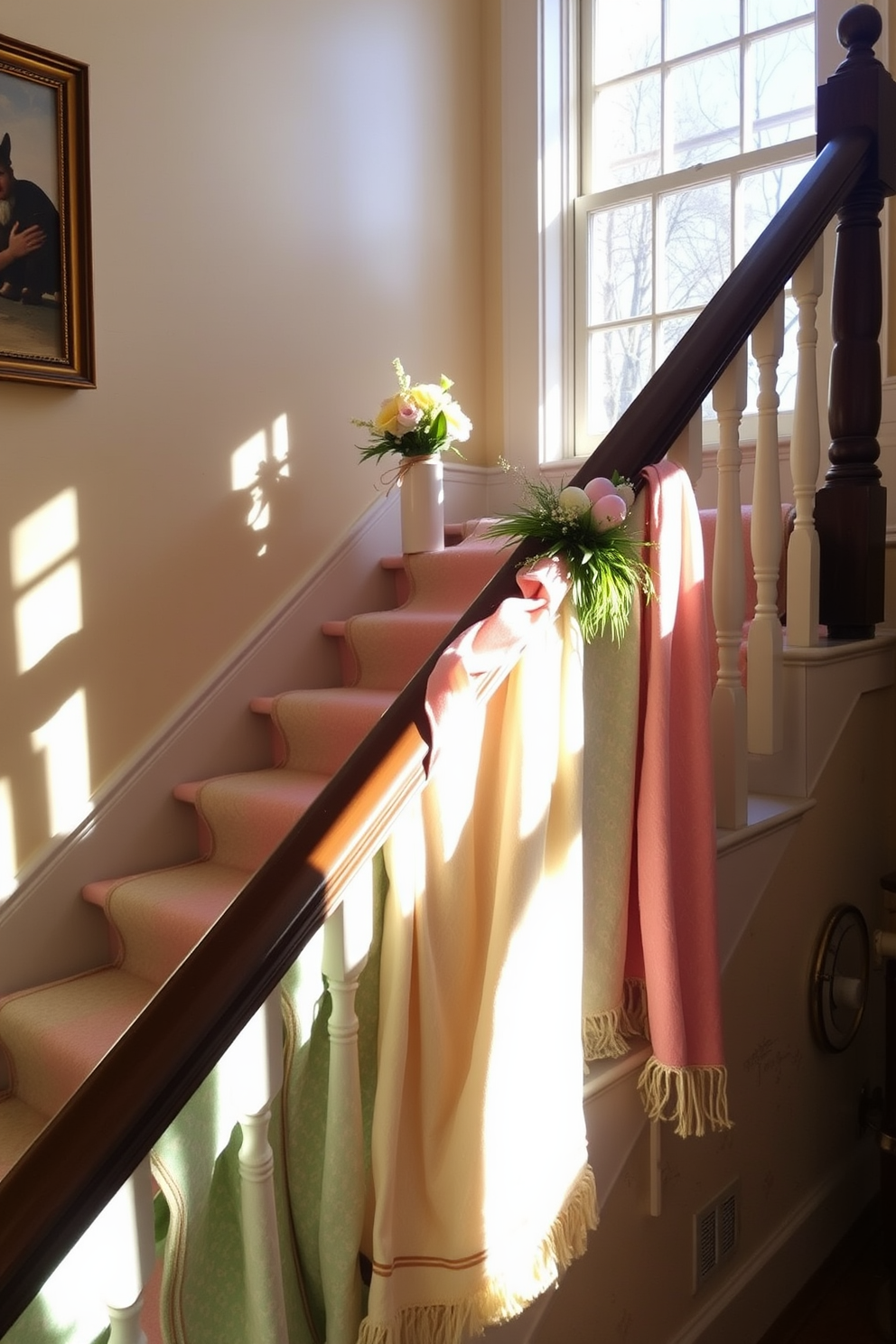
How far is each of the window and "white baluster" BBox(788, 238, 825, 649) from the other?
1503 mm

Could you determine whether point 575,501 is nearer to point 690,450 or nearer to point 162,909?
point 690,450

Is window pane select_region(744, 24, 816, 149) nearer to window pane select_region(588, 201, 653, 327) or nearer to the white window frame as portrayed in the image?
window pane select_region(588, 201, 653, 327)

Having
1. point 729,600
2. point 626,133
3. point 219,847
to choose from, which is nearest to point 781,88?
point 626,133

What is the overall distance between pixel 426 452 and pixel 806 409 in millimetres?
1387

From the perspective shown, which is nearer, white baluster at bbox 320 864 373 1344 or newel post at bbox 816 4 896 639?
white baluster at bbox 320 864 373 1344

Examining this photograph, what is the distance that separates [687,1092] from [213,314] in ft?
8.01

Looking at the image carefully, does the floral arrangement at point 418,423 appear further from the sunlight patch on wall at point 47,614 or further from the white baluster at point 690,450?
the white baluster at point 690,450

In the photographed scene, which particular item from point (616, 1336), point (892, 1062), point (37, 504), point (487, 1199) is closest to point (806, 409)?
point (892, 1062)

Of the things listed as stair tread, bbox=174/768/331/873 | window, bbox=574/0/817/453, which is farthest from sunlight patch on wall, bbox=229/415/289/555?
window, bbox=574/0/817/453

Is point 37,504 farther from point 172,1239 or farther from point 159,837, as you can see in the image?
point 172,1239

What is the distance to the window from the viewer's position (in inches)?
136

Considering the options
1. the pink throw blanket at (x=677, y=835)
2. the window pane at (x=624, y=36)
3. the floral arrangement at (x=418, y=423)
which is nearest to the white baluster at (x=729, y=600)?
the pink throw blanket at (x=677, y=835)

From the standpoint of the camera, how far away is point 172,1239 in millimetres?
1038

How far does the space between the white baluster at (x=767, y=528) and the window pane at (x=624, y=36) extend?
2.44 meters
